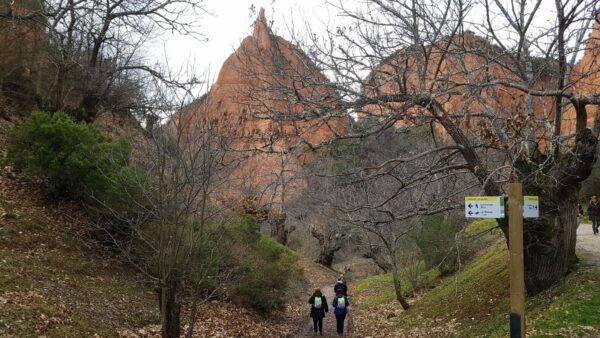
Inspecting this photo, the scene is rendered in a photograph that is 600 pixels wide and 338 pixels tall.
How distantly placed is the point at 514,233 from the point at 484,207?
0.38m

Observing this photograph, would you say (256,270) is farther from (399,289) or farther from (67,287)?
(67,287)

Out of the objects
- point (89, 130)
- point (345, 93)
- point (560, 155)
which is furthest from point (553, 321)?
point (89, 130)

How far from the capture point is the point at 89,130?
13.2 m

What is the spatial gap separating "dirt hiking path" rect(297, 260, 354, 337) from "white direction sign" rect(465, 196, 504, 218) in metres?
8.37

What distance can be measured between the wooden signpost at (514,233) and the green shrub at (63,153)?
9808 millimetres

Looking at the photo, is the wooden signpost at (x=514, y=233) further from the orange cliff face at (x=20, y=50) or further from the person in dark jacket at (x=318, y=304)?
the orange cliff face at (x=20, y=50)

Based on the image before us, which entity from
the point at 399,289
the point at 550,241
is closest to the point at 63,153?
the point at 399,289

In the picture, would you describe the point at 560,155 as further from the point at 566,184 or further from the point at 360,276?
the point at 360,276

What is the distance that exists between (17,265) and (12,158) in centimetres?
472

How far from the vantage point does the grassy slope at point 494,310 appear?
22.3ft

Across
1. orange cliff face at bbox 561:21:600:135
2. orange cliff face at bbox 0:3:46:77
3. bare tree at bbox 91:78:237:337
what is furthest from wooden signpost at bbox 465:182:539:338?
orange cliff face at bbox 0:3:46:77

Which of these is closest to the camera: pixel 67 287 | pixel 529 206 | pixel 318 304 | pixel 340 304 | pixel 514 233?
pixel 514 233

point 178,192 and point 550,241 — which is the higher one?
point 178,192

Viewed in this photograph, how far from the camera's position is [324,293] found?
23000mm
